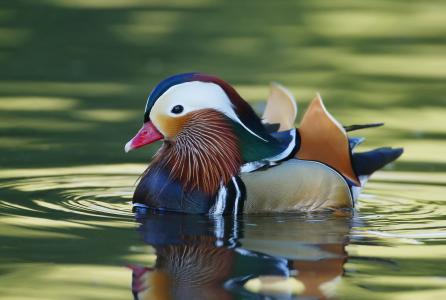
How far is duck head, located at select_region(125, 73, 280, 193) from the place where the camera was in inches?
299

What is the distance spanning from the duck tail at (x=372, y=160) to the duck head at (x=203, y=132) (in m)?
0.67

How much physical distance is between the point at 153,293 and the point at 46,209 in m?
1.98

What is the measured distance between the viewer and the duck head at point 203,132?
24.9 ft

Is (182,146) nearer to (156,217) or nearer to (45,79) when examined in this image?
(156,217)

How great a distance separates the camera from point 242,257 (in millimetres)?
6621

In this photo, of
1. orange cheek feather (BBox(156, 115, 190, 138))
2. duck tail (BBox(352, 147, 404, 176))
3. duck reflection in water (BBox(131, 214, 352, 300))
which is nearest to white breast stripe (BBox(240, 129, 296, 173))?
duck reflection in water (BBox(131, 214, 352, 300))

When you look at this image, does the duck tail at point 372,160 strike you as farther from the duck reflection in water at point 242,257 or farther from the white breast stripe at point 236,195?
the white breast stripe at point 236,195

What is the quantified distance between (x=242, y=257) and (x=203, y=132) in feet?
4.55

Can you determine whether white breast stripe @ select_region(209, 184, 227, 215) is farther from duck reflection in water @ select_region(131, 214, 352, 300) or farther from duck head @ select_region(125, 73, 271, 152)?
duck head @ select_region(125, 73, 271, 152)

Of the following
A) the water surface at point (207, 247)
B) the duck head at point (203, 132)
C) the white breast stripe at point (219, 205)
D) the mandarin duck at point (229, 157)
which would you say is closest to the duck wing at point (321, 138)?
the mandarin duck at point (229, 157)

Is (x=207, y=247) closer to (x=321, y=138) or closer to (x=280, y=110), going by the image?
(x=321, y=138)

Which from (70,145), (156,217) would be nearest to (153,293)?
(156,217)

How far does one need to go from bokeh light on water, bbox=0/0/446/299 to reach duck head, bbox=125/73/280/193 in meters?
0.39

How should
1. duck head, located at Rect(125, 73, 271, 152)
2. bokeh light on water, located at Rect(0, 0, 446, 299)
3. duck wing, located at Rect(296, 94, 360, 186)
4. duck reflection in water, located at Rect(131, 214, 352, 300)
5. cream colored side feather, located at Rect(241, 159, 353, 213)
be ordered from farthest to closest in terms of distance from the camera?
duck wing, located at Rect(296, 94, 360, 186)
cream colored side feather, located at Rect(241, 159, 353, 213)
duck head, located at Rect(125, 73, 271, 152)
bokeh light on water, located at Rect(0, 0, 446, 299)
duck reflection in water, located at Rect(131, 214, 352, 300)
